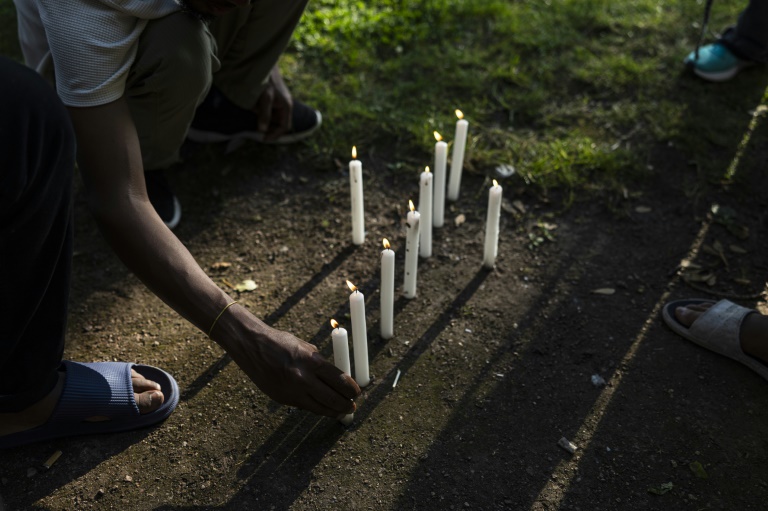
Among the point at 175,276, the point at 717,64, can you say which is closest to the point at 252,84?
the point at 175,276

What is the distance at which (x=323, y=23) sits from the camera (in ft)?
15.4

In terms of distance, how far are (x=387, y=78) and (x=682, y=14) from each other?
2.11 m

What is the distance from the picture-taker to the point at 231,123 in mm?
3688

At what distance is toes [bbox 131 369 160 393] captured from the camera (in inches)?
98.0

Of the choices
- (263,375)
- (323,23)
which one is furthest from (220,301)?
(323,23)

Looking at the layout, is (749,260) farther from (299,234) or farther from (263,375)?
(263,375)

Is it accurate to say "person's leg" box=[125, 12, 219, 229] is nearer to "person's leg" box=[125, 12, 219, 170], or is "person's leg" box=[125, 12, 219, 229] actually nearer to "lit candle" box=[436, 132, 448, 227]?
"person's leg" box=[125, 12, 219, 170]

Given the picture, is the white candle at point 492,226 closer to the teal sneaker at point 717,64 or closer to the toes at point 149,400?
the toes at point 149,400

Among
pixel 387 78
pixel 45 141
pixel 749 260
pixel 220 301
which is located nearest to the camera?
pixel 45 141

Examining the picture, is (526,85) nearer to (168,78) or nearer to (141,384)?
(168,78)

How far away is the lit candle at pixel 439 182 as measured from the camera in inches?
119

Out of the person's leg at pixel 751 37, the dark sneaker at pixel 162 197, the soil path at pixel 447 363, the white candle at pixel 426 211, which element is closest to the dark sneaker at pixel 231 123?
the soil path at pixel 447 363

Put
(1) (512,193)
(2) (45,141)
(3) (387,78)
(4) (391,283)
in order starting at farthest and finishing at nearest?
(3) (387,78), (1) (512,193), (4) (391,283), (2) (45,141)

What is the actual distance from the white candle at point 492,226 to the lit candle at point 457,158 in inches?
13.0
